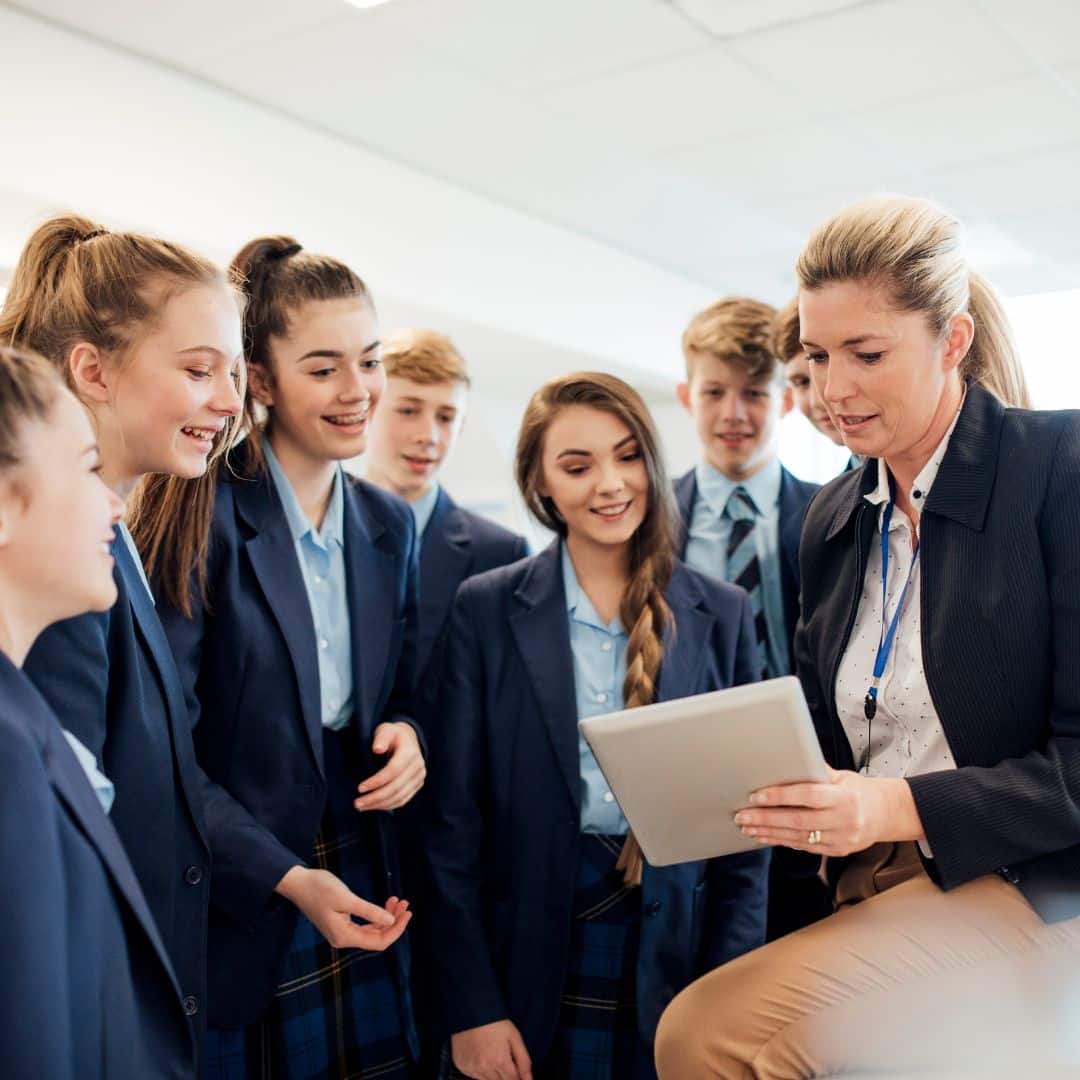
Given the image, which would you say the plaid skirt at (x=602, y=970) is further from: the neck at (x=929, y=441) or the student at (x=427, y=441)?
the student at (x=427, y=441)

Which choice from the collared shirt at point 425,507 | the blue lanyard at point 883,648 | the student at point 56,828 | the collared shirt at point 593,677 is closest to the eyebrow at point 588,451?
the collared shirt at point 593,677

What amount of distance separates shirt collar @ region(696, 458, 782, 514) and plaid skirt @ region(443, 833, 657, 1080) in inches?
42.2

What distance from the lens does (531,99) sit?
461 cm

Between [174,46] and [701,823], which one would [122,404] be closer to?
[701,823]

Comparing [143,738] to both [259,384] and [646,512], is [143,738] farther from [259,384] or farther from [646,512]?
[646,512]

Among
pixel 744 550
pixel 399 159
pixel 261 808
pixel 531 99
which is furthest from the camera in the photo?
pixel 399 159

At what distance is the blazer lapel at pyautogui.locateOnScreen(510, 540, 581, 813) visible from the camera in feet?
6.95

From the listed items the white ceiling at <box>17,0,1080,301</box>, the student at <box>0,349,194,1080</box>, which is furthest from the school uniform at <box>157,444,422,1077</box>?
the white ceiling at <box>17,0,1080,301</box>

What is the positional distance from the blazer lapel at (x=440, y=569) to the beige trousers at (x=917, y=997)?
1426 millimetres

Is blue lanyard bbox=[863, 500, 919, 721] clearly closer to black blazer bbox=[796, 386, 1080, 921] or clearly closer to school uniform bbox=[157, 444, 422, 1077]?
black blazer bbox=[796, 386, 1080, 921]

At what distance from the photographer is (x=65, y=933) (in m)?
1.14

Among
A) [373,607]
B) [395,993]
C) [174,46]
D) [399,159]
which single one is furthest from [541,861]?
[399,159]

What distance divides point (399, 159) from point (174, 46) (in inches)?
55.6

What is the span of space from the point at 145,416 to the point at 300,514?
526 mm
